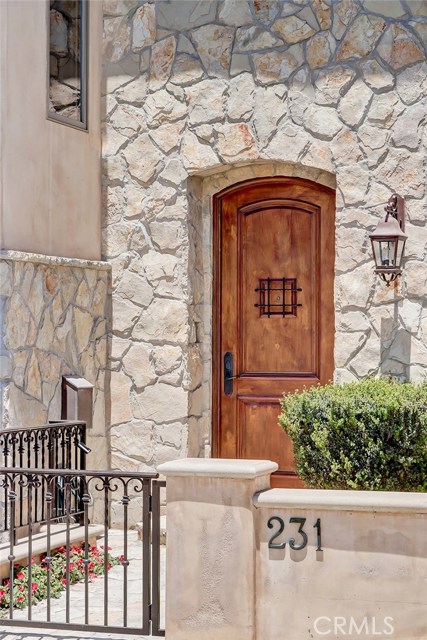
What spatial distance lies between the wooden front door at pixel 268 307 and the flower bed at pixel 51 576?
175 cm

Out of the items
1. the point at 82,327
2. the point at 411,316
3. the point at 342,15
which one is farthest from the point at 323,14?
the point at 82,327

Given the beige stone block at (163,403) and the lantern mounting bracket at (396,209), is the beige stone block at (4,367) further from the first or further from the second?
the lantern mounting bracket at (396,209)

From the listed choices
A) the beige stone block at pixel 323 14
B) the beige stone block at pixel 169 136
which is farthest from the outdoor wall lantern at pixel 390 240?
the beige stone block at pixel 169 136

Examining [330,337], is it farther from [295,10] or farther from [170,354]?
[295,10]

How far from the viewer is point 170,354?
890 centimetres

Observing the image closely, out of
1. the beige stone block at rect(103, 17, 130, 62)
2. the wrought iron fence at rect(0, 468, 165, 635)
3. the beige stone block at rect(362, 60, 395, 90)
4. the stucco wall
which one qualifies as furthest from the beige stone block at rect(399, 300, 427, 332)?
the beige stone block at rect(103, 17, 130, 62)

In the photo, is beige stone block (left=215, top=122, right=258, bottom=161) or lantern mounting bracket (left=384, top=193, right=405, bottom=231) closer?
lantern mounting bracket (left=384, top=193, right=405, bottom=231)

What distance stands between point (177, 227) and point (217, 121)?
3.00 ft

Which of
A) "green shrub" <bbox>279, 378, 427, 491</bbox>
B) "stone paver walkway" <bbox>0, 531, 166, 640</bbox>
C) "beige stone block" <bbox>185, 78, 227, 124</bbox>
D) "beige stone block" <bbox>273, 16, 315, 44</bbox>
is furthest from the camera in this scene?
"beige stone block" <bbox>185, 78, 227, 124</bbox>

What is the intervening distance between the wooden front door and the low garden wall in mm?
3200

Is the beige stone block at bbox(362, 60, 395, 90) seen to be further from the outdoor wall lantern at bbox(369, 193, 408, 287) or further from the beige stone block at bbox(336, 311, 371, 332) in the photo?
the beige stone block at bbox(336, 311, 371, 332)

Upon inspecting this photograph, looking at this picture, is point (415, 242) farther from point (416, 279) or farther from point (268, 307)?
point (268, 307)

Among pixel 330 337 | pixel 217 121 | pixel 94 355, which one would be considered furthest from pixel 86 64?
pixel 330 337

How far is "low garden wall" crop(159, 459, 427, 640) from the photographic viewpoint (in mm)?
5402
